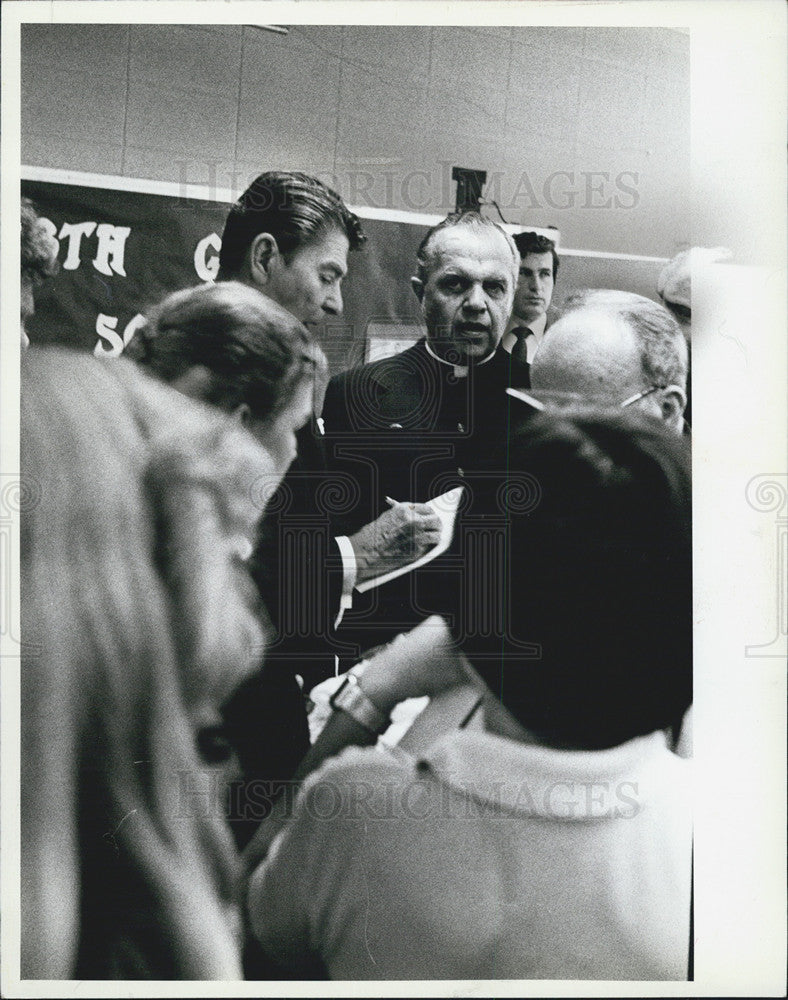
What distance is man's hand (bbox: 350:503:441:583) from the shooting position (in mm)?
1987

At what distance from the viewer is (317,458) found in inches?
78.6

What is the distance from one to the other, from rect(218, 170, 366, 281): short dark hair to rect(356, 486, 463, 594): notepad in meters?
0.65

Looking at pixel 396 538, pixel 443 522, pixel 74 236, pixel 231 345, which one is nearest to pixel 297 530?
pixel 396 538

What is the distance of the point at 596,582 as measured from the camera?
1992 mm

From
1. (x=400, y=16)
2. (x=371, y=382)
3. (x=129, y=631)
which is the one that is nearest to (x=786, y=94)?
(x=400, y=16)

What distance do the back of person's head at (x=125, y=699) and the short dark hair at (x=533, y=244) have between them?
2.87ft

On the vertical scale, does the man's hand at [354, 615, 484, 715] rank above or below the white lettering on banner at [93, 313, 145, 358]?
below

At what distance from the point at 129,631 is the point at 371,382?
763 mm

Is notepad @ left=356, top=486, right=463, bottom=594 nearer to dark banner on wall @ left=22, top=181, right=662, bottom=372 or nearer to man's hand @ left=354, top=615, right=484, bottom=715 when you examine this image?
man's hand @ left=354, top=615, right=484, bottom=715

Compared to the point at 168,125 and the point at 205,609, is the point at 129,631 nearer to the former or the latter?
the point at 205,609

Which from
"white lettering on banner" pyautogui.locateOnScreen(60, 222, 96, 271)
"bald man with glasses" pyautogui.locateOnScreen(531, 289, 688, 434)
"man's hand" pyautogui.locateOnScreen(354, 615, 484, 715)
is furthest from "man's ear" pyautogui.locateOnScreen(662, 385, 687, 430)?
"white lettering on banner" pyautogui.locateOnScreen(60, 222, 96, 271)

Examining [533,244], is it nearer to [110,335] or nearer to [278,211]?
[278,211]

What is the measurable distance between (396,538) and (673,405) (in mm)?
697

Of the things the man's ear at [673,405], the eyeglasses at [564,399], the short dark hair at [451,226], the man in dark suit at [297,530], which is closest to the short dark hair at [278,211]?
the man in dark suit at [297,530]
